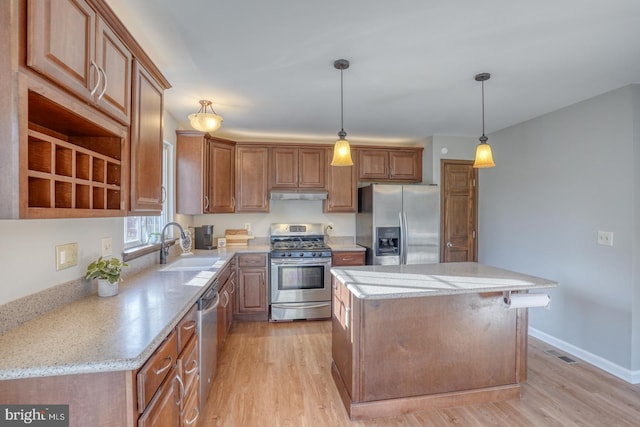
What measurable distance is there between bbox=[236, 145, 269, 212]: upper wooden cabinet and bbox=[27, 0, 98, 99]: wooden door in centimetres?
269

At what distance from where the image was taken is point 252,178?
3.97 meters

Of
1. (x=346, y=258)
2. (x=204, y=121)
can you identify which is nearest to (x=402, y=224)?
(x=346, y=258)

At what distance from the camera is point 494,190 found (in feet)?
13.1

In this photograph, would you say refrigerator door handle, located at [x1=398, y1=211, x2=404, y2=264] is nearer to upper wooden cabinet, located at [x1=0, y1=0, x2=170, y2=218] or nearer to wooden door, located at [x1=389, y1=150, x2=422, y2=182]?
wooden door, located at [x1=389, y1=150, x2=422, y2=182]

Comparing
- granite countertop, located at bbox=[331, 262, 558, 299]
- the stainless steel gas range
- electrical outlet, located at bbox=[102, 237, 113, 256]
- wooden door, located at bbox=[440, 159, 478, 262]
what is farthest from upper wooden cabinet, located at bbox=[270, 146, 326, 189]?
electrical outlet, located at bbox=[102, 237, 113, 256]

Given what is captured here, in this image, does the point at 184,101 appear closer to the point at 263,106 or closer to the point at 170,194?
the point at 263,106

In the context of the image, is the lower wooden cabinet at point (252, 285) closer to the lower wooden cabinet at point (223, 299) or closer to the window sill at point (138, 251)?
the lower wooden cabinet at point (223, 299)

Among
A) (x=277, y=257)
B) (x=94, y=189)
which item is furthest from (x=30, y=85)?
(x=277, y=257)

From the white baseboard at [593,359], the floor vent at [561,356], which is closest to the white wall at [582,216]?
the white baseboard at [593,359]

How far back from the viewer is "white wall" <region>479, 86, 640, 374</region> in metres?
2.52

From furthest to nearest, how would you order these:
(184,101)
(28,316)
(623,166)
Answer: (184,101), (623,166), (28,316)

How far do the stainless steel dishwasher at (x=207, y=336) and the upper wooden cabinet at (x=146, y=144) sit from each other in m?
0.66

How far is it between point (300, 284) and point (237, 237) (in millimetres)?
1063

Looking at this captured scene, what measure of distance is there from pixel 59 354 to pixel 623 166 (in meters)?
3.84
